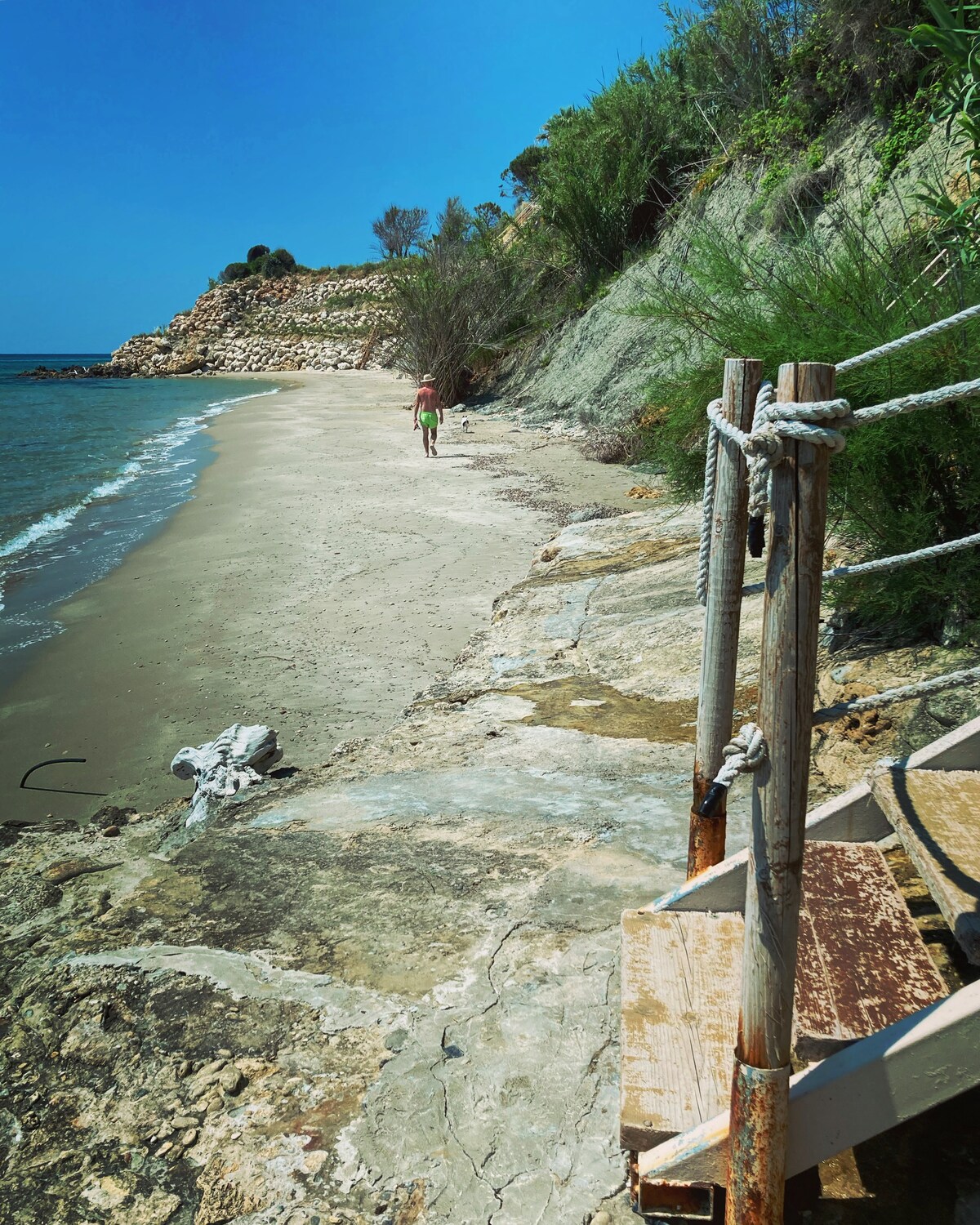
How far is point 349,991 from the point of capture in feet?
8.56

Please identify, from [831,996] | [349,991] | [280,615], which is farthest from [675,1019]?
[280,615]

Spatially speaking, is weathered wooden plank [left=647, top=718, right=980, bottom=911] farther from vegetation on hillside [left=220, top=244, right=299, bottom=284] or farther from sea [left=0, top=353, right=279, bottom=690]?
vegetation on hillside [left=220, top=244, right=299, bottom=284]

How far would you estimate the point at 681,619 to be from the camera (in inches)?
217

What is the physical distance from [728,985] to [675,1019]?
0.62ft

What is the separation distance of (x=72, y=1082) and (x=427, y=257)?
2368 centimetres

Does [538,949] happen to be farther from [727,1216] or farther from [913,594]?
[913,594]

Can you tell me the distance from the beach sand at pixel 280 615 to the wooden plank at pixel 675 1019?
309 centimetres

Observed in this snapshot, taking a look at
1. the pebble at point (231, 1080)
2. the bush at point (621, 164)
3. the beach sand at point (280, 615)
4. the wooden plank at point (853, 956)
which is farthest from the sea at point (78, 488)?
the bush at point (621, 164)

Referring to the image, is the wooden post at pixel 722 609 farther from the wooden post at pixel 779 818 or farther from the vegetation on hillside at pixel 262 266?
the vegetation on hillside at pixel 262 266

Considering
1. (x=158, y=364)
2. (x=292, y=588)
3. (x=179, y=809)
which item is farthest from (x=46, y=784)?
(x=158, y=364)

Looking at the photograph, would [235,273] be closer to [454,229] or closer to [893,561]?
[454,229]

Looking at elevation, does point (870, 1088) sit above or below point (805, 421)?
below

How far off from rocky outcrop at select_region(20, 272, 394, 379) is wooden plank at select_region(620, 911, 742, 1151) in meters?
45.2

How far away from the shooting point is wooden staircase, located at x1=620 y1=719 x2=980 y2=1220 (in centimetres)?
157
